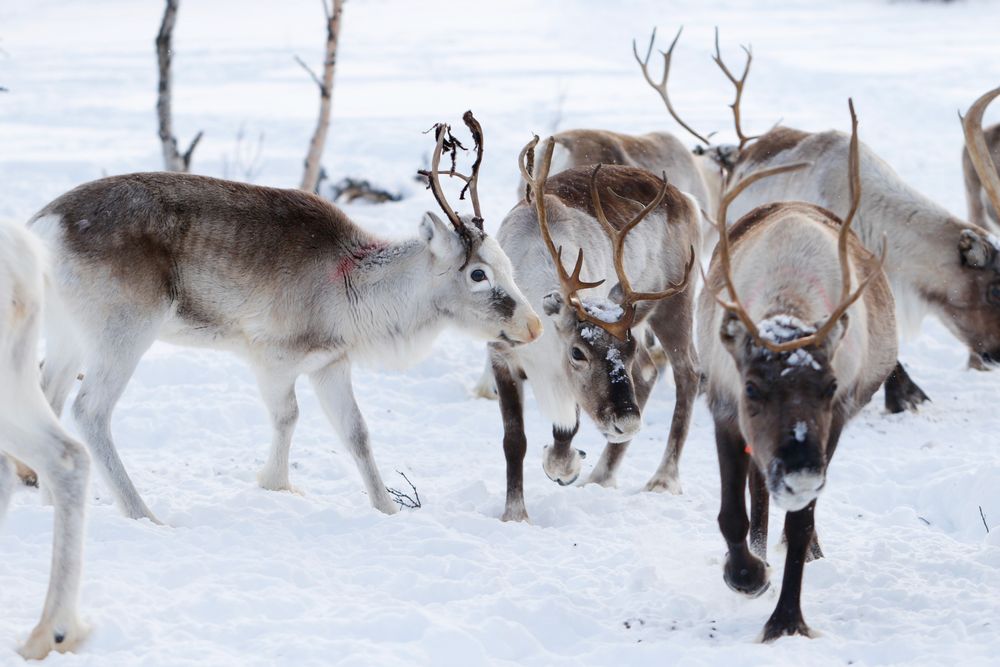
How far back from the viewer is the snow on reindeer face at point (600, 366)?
16.5ft

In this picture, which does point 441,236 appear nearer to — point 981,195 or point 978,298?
point 978,298

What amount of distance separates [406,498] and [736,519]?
197 cm

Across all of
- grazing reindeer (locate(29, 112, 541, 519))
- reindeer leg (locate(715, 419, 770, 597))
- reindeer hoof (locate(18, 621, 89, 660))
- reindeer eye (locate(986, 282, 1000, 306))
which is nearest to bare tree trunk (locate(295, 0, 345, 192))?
grazing reindeer (locate(29, 112, 541, 519))

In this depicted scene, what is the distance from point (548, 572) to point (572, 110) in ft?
A: 55.1

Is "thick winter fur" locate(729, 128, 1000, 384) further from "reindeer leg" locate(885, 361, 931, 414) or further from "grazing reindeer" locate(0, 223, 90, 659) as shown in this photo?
"grazing reindeer" locate(0, 223, 90, 659)

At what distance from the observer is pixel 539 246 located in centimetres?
564

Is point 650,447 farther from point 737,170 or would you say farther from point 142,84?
point 142,84

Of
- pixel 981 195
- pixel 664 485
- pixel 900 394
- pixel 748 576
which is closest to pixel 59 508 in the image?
pixel 748 576

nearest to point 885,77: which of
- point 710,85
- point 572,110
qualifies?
point 710,85

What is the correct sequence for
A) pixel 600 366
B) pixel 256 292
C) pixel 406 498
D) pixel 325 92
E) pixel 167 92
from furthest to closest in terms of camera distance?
pixel 325 92 → pixel 167 92 → pixel 406 498 → pixel 256 292 → pixel 600 366

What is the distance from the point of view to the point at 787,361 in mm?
3490

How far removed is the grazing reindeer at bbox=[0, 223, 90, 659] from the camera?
3.30 meters

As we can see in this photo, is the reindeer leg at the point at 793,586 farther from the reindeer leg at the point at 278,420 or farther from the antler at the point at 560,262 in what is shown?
the reindeer leg at the point at 278,420

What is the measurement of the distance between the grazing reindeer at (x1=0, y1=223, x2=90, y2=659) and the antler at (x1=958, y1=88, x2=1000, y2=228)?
3.39 m
